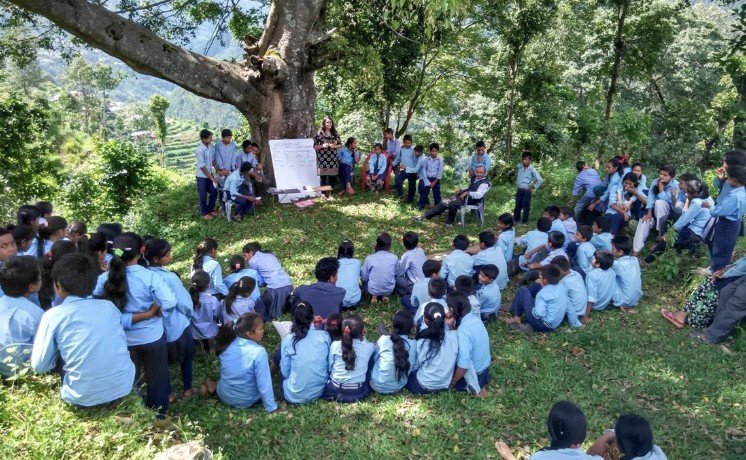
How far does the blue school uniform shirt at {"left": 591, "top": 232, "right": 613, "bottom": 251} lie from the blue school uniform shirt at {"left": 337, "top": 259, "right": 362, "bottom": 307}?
12.9ft

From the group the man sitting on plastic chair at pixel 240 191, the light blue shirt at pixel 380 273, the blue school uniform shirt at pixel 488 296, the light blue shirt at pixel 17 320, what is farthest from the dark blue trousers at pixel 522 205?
the light blue shirt at pixel 17 320

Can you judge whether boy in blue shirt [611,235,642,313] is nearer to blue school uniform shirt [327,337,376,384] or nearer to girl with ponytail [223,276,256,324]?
blue school uniform shirt [327,337,376,384]

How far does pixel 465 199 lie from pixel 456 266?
3.97 meters

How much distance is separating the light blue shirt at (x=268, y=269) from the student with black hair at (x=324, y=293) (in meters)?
0.52

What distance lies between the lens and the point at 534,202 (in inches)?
482

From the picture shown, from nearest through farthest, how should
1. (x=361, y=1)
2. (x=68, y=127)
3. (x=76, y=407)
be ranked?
(x=76, y=407), (x=361, y=1), (x=68, y=127)

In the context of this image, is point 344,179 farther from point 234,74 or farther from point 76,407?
point 76,407

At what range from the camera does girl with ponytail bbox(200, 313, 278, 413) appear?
5.04 m

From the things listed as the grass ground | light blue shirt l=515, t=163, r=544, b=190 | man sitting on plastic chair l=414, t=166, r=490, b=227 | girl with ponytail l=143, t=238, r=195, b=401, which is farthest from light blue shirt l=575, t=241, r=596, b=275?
girl with ponytail l=143, t=238, r=195, b=401

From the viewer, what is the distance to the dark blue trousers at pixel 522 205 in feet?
35.8

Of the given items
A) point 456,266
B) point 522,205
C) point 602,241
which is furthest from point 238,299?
point 522,205

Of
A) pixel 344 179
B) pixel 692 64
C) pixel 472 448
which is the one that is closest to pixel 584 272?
pixel 472 448

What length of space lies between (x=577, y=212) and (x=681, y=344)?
4294 mm

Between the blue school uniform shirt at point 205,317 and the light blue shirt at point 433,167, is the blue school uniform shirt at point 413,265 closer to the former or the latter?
the blue school uniform shirt at point 205,317
